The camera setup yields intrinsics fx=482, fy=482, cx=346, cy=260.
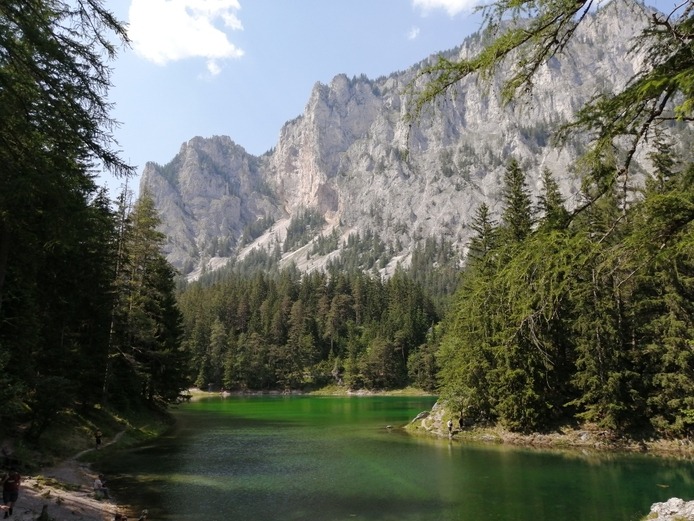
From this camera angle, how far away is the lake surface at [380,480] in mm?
17812

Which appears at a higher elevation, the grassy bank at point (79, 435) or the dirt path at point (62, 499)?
the grassy bank at point (79, 435)

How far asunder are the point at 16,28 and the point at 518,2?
9301mm

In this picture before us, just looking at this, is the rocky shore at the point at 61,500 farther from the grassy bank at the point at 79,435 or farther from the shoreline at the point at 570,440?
the shoreline at the point at 570,440

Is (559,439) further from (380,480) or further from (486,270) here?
(380,480)

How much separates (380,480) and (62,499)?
518 inches

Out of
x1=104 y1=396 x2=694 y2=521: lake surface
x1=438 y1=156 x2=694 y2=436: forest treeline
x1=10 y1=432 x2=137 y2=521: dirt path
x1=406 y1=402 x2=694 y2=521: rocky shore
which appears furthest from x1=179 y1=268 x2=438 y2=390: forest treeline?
→ x1=10 y1=432 x2=137 y2=521: dirt path

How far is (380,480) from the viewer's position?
2280cm

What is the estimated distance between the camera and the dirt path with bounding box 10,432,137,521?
48.2ft

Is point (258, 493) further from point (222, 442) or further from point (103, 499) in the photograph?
point (222, 442)

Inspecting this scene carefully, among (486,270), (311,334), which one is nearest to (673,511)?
(486,270)

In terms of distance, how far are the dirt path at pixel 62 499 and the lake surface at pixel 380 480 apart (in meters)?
1.39

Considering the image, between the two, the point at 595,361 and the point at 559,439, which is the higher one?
the point at 595,361

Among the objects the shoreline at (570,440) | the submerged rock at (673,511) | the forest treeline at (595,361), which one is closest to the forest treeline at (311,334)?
the shoreline at (570,440)

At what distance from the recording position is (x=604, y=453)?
29641mm
